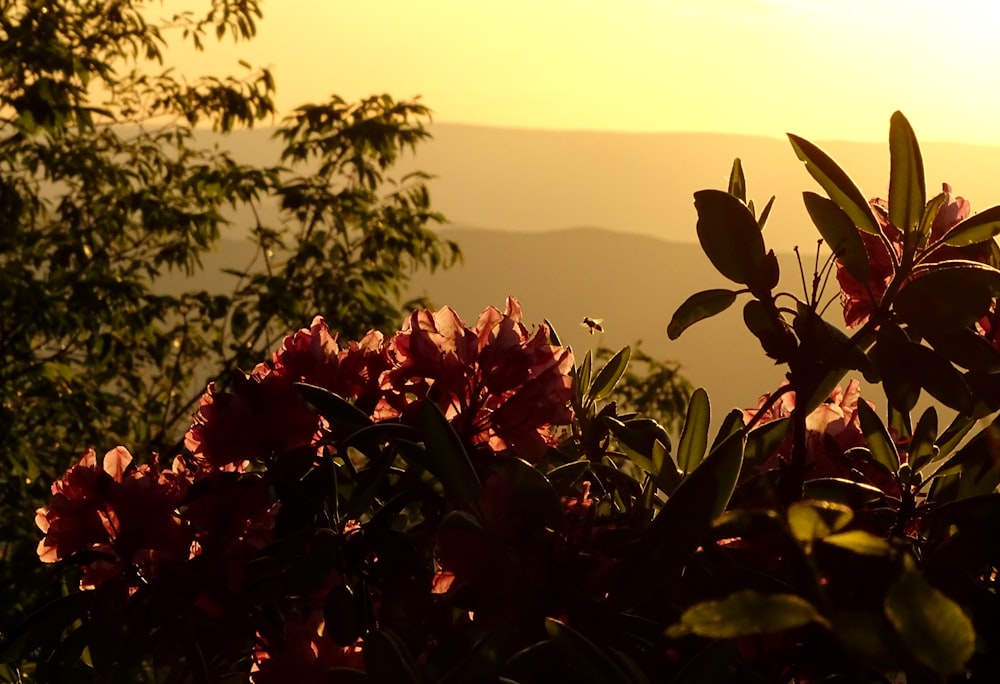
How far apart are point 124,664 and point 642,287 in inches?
851

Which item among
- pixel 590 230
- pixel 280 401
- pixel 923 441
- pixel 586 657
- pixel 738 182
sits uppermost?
pixel 590 230

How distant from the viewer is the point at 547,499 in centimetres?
78

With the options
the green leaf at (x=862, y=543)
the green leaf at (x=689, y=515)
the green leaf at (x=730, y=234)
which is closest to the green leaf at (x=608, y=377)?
the green leaf at (x=730, y=234)

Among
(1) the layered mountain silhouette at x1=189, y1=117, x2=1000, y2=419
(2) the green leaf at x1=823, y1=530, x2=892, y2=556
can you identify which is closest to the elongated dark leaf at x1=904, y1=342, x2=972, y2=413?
(2) the green leaf at x1=823, y1=530, x2=892, y2=556

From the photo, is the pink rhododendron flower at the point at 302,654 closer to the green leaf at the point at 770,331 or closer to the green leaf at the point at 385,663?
the green leaf at the point at 385,663

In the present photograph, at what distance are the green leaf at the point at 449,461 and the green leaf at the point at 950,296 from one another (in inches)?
11.8

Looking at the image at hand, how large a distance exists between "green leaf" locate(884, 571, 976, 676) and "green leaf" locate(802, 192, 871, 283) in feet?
1.73

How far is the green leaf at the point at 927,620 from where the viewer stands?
1.11 feet

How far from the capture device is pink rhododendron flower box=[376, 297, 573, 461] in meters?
0.93

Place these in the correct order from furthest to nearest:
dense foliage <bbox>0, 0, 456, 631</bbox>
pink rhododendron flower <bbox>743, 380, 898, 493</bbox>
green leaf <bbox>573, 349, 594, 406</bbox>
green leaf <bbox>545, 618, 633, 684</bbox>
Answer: dense foliage <bbox>0, 0, 456, 631</bbox>
green leaf <bbox>573, 349, 594, 406</bbox>
pink rhododendron flower <bbox>743, 380, 898, 493</bbox>
green leaf <bbox>545, 618, 633, 684</bbox>

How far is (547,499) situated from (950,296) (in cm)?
28

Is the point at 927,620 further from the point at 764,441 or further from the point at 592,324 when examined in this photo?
the point at 592,324

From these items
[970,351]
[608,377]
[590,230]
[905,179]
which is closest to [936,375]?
[970,351]

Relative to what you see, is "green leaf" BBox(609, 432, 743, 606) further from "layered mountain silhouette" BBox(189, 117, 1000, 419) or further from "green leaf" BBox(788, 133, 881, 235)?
"layered mountain silhouette" BBox(189, 117, 1000, 419)
